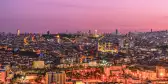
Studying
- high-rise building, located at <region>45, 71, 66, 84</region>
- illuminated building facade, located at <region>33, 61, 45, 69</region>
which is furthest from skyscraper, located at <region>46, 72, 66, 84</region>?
illuminated building facade, located at <region>33, 61, 45, 69</region>

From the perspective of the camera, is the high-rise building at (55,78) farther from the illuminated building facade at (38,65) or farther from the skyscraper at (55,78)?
the illuminated building facade at (38,65)

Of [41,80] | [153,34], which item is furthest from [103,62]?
[153,34]

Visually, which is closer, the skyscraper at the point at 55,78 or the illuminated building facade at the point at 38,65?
the skyscraper at the point at 55,78

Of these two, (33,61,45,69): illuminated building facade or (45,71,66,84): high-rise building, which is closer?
(45,71,66,84): high-rise building

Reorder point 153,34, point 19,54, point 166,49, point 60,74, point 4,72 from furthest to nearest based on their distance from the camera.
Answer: point 153,34 < point 166,49 < point 19,54 < point 4,72 < point 60,74

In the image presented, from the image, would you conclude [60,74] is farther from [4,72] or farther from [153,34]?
[153,34]

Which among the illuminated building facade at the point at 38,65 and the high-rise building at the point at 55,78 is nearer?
the high-rise building at the point at 55,78

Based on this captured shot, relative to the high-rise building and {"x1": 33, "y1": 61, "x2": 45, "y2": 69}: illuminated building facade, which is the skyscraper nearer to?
the high-rise building

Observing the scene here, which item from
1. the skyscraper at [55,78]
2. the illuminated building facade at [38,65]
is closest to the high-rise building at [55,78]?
the skyscraper at [55,78]

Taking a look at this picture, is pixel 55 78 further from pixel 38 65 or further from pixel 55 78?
pixel 38 65

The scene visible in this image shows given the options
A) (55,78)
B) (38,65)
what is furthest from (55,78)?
(38,65)

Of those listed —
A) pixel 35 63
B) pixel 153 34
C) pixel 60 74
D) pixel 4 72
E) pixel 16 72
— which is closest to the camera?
pixel 60 74
